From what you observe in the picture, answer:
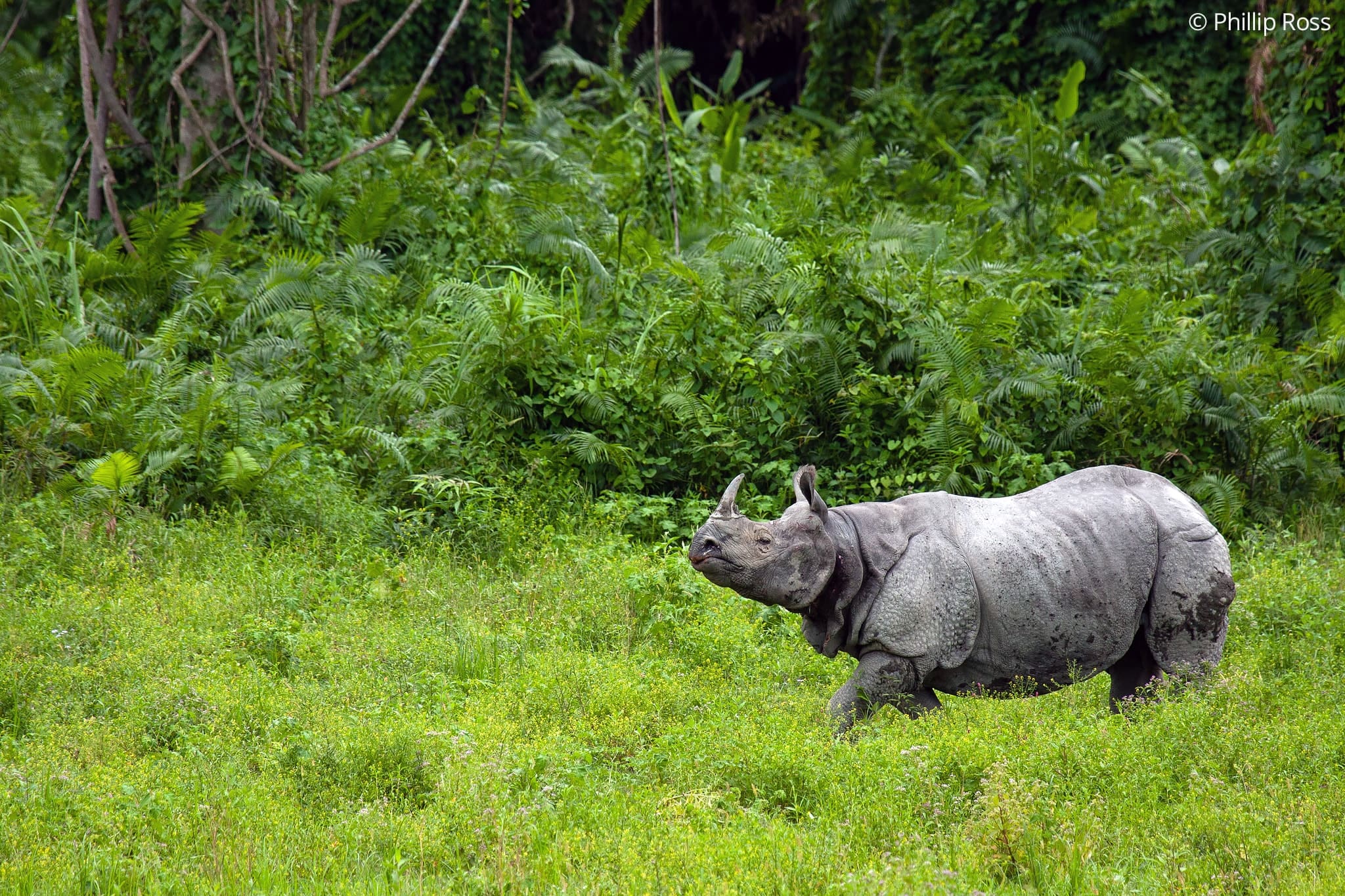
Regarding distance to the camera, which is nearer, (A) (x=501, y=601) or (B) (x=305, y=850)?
(B) (x=305, y=850)

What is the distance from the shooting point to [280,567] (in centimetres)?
805

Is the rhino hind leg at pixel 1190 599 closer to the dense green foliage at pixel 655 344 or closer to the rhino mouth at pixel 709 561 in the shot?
the rhino mouth at pixel 709 561

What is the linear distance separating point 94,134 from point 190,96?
995 mm

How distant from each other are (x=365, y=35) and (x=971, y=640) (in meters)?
19.0

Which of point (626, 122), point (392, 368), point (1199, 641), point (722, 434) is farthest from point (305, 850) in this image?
point (626, 122)

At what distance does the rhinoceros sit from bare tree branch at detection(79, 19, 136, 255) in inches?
370

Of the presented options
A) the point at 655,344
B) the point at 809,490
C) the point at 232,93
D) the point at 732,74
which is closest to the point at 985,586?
the point at 809,490

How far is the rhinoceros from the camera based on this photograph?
5637 mm

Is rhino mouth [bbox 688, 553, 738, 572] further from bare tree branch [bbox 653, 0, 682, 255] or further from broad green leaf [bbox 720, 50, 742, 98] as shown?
broad green leaf [bbox 720, 50, 742, 98]

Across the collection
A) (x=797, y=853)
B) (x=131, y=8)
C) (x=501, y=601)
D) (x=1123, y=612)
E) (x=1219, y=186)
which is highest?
(x=131, y=8)

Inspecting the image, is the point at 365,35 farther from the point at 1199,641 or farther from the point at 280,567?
the point at 1199,641

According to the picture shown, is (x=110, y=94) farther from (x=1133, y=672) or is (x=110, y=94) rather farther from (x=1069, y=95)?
(x=1133, y=672)

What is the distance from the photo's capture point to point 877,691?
18.9 feet

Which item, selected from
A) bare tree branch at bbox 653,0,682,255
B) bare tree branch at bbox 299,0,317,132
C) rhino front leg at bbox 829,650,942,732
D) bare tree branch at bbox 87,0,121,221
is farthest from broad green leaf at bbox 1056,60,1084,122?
rhino front leg at bbox 829,650,942,732
